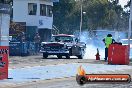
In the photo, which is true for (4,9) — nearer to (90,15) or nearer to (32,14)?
(32,14)

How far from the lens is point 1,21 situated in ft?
51.1

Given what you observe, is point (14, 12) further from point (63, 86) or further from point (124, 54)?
point (63, 86)

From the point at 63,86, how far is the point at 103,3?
296ft

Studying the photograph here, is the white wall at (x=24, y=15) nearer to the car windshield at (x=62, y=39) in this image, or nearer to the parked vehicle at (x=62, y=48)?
the car windshield at (x=62, y=39)

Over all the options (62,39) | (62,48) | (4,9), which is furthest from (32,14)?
(4,9)

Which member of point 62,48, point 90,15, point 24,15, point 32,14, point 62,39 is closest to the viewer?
point 62,48

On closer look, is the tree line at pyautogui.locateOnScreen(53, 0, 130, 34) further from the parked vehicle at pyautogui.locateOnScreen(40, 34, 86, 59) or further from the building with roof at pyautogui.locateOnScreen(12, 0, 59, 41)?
the parked vehicle at pyautogui.locateOnScreen(40, 34, 86, 59)

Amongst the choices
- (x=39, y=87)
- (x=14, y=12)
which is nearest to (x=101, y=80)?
(x=39, y=87)

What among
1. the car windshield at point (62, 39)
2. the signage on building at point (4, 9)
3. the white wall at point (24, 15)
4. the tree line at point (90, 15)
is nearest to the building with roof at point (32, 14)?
the white wall at point (24, 15)

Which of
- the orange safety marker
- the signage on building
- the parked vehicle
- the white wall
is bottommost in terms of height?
the parked vehicle

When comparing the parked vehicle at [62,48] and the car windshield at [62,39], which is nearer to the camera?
the parked vehicle at [62,48]

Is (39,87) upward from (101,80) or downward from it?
downward

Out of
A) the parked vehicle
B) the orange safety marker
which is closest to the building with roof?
the parked vehicle

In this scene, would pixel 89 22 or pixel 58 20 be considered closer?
Answer: pixel 58 20
